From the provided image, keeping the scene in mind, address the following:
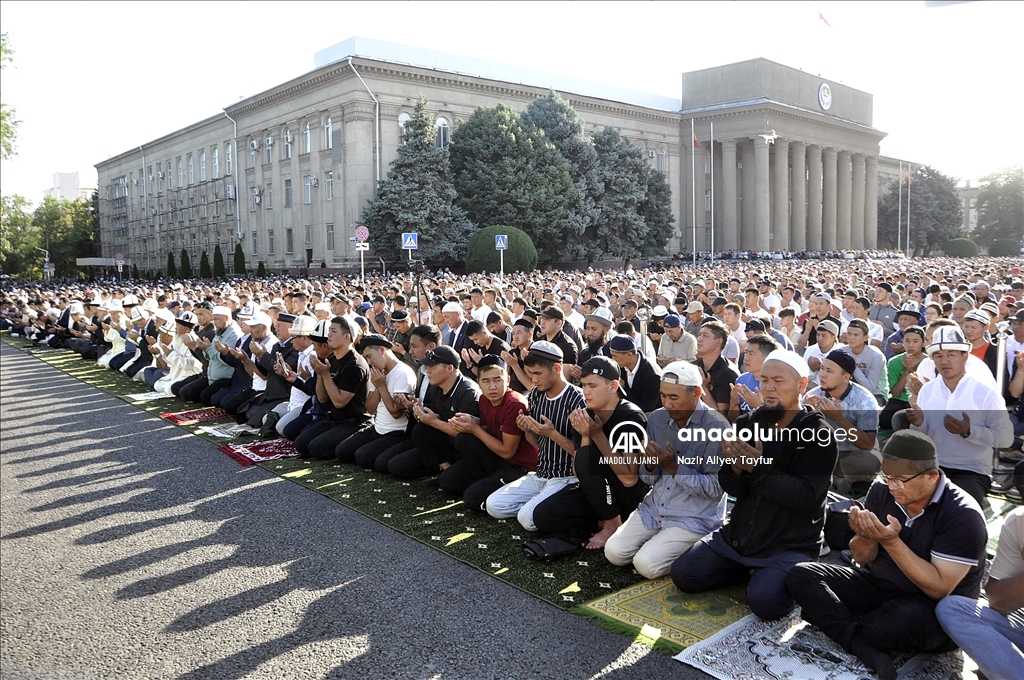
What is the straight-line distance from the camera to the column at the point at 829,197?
83.7 m

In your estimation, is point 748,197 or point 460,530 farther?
point 748,197

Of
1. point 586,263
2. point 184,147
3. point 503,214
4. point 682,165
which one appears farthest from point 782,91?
point 184,147

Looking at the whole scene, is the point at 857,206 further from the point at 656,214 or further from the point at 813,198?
the point at 656,214

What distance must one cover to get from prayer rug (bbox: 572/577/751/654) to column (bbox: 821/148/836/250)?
85240 mm

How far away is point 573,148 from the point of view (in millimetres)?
55281

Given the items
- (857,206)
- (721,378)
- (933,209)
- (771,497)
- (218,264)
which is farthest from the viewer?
(933,209)

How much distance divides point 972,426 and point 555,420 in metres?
3.54

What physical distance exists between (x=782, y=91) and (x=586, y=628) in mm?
81471

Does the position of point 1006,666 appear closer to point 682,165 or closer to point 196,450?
point 196,450

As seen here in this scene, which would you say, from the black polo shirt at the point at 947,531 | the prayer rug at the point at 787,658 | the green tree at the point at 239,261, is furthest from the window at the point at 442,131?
the black polo shirt at the point at 947,531

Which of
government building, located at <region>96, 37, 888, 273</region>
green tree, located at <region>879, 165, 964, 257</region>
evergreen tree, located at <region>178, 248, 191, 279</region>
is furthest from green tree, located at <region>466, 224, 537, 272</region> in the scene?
green tree, located at <region>879, 165, 964, 257</region>

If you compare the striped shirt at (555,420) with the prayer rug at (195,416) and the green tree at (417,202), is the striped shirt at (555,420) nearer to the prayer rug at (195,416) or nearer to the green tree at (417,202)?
the prayer rug at (195,416)

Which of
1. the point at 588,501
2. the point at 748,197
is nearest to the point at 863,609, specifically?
the point at 588,501

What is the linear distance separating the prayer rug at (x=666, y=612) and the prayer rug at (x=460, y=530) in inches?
7.0
